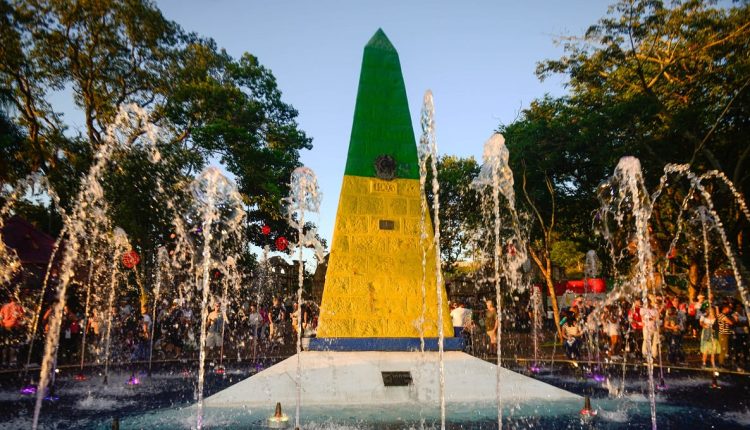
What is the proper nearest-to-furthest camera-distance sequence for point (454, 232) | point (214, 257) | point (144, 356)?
point (144, 356) → point (214, 257) → point (454, 232)

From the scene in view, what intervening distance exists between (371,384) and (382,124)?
5125 millimetres

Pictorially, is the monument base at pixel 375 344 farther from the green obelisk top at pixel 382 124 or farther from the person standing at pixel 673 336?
the person standing at pixel 673 336

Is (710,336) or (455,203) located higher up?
(455,203)

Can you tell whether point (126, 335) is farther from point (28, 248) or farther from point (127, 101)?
point (127, 101)

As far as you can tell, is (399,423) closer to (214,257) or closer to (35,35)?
(35,35)

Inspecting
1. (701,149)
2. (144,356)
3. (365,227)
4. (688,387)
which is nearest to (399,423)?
(365,227)

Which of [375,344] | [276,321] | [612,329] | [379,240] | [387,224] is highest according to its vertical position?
[387,224]

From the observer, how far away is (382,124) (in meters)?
10.7

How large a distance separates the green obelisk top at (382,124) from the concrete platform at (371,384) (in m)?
3.63

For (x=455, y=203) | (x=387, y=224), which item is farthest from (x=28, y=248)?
(x=455, y=203)

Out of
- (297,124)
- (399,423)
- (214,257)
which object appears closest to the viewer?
(399,423)

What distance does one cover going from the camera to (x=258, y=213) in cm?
2864

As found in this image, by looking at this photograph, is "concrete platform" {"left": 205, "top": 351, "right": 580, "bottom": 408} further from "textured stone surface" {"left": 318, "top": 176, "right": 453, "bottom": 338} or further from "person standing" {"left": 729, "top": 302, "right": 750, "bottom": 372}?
"person standing" {"left": 729, "top": 302, "right": 750, "bottom": 372}

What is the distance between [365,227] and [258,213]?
774 inches
